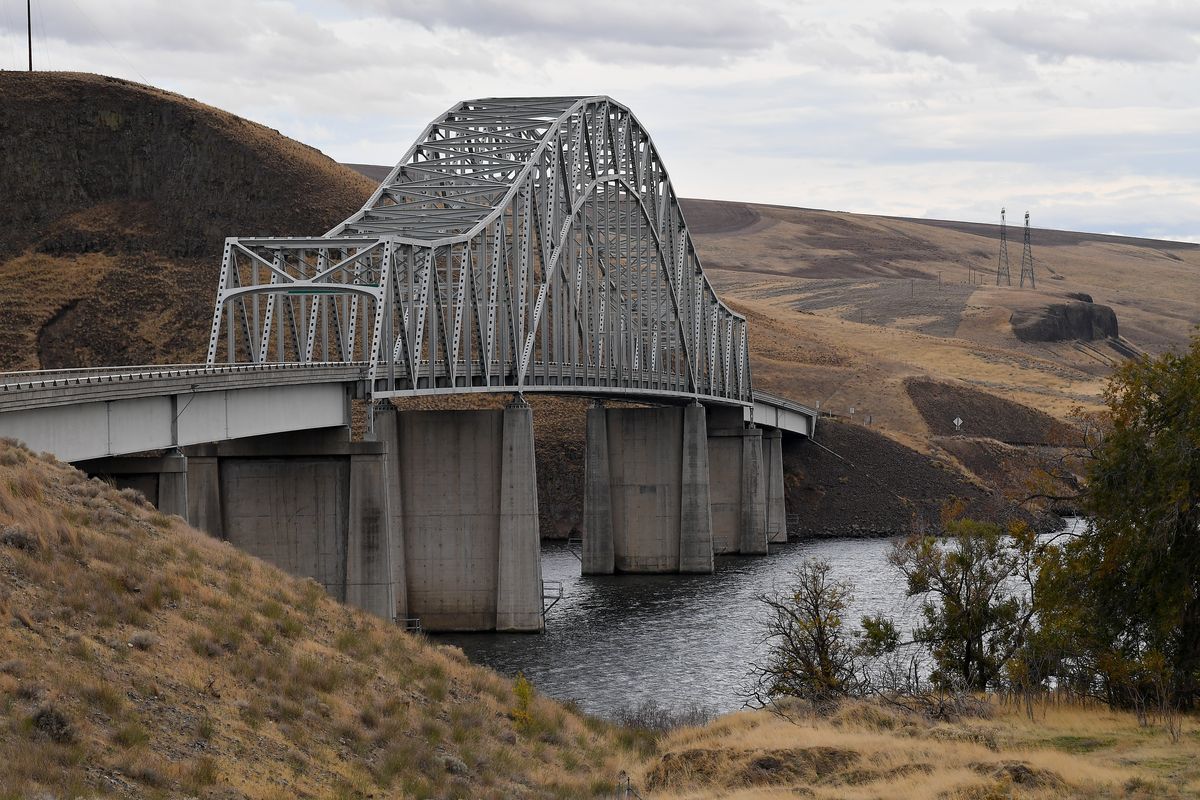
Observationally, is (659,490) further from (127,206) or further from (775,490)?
(127,206)

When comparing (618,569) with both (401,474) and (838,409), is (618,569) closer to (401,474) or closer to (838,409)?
(401,474)

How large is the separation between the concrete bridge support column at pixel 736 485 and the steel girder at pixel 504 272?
8.71 ft

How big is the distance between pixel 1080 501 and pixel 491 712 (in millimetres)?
14833

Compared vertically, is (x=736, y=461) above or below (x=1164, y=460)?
below

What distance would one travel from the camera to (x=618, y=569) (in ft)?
303

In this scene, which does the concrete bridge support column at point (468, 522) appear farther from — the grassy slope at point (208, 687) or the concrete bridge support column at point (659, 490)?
the grassy slope at point (208, 687)

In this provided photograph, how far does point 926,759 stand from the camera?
26500 millimetres

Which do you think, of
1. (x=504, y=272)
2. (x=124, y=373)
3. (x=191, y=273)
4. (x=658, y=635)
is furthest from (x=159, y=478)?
(x=191, y=273)

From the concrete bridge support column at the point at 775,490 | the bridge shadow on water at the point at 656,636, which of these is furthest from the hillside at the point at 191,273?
the bridge shadow on water at the point at 656,636

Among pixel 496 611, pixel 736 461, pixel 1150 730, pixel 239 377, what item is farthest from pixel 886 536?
pixel 1150 730

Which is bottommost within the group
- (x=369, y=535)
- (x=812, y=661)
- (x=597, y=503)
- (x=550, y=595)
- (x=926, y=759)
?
(x=550, y=595)

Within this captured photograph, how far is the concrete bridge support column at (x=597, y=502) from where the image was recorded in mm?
90500

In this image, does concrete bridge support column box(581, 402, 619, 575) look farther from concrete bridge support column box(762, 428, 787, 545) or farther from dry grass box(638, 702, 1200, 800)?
dry grass box(638, 702, 1200, 800)

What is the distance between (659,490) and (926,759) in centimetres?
6784
